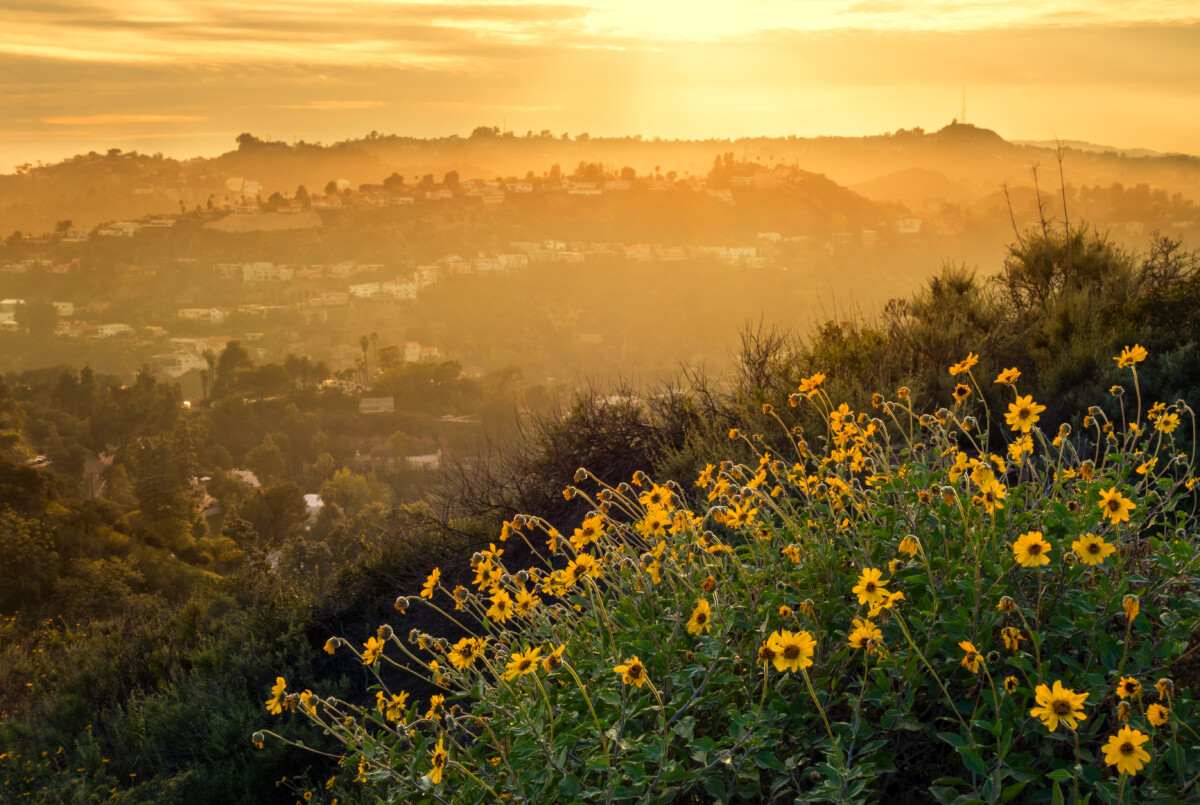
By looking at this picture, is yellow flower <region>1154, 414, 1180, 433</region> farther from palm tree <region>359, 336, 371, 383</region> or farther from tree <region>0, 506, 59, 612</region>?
palm tree <region>359, 336, 371, 383</region>

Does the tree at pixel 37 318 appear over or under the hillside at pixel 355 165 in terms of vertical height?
under

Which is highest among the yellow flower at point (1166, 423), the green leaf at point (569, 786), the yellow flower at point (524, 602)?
the yellow flower at point (1166, 423)

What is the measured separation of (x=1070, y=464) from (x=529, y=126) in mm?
85219

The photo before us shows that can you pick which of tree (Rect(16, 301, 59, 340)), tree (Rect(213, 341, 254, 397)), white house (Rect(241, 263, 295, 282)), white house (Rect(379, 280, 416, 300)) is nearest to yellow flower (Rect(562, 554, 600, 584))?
tree (Rect(213, 341, 254, 397))

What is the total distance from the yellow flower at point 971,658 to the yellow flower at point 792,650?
0.26 metres

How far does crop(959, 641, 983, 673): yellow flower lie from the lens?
1.36 meters

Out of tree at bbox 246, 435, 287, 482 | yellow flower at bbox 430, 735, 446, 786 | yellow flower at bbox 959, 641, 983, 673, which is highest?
yellow flower at bbox 959, 641, 983, 673

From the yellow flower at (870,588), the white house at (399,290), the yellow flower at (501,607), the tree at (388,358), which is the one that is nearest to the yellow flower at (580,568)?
the yellow flower at (501,607)

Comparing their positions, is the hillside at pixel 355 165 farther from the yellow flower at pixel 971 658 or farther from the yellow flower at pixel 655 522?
the yellow flower at pixel 971 658

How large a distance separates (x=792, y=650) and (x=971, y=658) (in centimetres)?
35

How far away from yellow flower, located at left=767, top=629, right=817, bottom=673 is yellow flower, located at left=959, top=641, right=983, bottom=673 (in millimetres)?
262

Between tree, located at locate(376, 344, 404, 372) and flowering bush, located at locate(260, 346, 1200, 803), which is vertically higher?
flowering bush, located at locate(260, 346, 1200, 803)

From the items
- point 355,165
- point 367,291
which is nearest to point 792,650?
point 367,291

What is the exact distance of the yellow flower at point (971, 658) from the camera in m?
1.36
